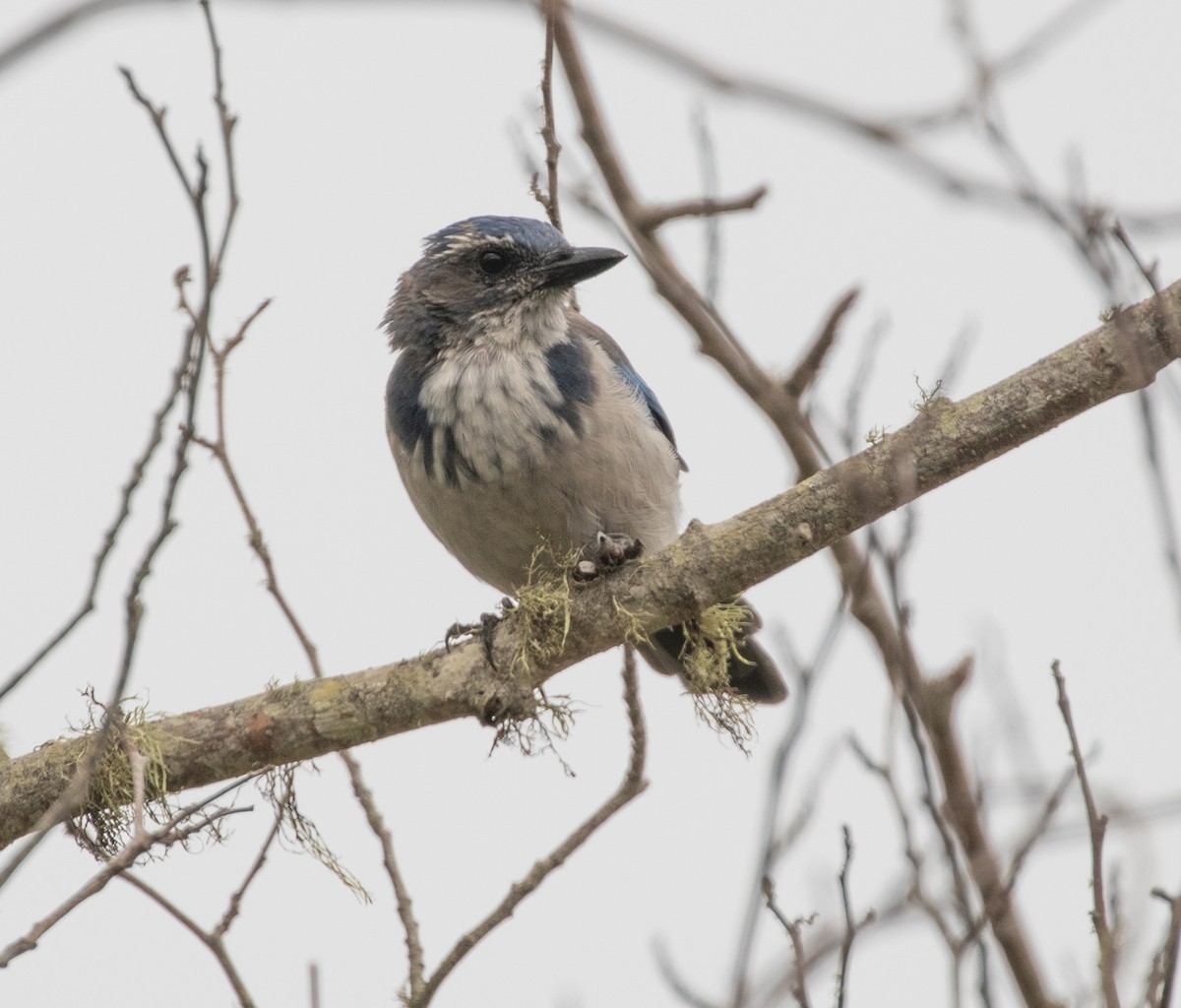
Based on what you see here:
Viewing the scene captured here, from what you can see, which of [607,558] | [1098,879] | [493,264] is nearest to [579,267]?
[493,264]

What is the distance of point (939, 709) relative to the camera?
4098 mm

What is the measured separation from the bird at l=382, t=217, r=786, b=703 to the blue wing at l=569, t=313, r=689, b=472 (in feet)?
0.05

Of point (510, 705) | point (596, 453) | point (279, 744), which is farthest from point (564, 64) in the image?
point (279, 744)

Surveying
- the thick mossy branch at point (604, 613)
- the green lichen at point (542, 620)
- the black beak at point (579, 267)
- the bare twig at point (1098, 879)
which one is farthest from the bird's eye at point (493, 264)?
the bare twig at point (1098, 879)

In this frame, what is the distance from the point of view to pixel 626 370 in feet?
18.2

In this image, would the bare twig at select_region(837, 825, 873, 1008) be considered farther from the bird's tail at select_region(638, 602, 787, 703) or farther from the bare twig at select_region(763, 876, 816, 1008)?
the bird's tail at select_region(638, 602, 787, 703)

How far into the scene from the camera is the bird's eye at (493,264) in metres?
5.56

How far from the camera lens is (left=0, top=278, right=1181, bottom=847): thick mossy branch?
3963mm

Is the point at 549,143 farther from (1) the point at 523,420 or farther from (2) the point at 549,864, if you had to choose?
(2) the point at 549,864

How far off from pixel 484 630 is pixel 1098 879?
7.56 ft

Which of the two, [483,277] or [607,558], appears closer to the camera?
[607,558]

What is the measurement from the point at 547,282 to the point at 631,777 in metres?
2.25

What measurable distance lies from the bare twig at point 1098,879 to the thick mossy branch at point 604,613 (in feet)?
3.64

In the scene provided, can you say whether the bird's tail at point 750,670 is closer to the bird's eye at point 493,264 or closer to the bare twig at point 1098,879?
the bird's eye at point 493,264
